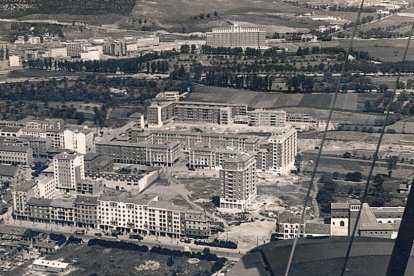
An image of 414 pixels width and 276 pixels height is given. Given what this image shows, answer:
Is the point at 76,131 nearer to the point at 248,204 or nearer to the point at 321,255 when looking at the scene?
the point at 248,204

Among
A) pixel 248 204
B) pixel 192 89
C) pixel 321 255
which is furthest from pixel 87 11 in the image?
pixel 321 255

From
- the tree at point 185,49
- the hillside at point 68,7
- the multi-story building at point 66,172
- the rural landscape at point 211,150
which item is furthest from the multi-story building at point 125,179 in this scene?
the hillside at point 68,7

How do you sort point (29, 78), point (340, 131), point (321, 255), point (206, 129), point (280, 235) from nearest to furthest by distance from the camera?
point (321, 255), point (280, 235), point (340, 131), point (206, 129), point (29, 78)

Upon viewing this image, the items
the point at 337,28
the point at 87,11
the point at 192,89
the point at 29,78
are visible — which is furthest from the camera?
the point at 87,11

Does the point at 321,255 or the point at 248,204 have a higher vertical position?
the point at 321,255

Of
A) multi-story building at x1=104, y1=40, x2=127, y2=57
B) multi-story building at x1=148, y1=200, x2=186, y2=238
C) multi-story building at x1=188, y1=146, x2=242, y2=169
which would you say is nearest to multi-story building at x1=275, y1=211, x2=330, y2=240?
multi-story building at x1=148, y1=200, x2=186, y2=238

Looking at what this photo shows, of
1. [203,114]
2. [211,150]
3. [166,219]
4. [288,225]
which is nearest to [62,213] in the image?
[166,219]
